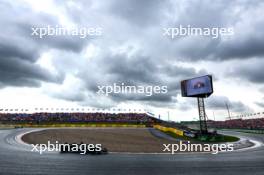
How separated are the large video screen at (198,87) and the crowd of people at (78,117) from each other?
35240 mm

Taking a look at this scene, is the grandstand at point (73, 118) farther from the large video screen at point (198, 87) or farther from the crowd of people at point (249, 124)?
the large video screen at point (198, 87)

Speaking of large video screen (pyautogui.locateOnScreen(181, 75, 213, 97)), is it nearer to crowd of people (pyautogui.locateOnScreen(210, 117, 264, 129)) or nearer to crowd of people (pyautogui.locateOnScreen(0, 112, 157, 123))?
crowd of people (pyautogui.locateOnScreen(210, 117, 264, 129))

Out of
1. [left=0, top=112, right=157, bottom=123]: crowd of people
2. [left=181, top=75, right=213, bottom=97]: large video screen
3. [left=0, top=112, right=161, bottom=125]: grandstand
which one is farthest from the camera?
[left=0, top=112, right=157, bottom=123]: crowd of people

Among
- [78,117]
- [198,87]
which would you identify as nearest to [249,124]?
[198,87]

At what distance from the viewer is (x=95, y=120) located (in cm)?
8119

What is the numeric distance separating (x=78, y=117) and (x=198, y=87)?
5008 centimetres

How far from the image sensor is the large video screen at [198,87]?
45281mm

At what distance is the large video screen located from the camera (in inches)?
1783

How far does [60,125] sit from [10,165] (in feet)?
198

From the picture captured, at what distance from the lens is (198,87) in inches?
1848

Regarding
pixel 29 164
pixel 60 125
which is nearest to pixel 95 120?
pixel 60 125

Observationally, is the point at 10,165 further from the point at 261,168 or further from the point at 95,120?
the point at 95,120

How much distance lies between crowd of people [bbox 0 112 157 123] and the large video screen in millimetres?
35240

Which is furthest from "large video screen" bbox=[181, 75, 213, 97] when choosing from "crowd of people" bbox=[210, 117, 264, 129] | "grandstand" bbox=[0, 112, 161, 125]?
"crowd of people" bbox=[210, 117, 264, 129]
